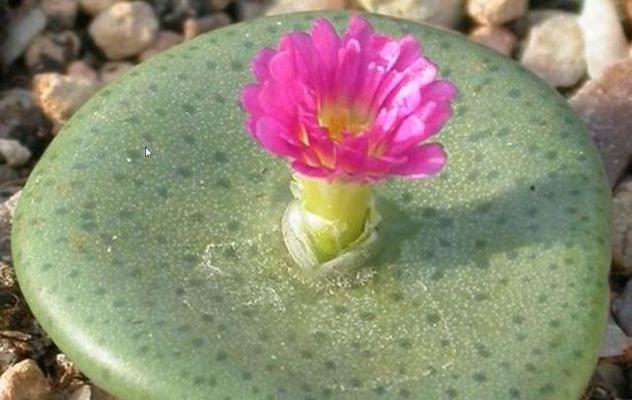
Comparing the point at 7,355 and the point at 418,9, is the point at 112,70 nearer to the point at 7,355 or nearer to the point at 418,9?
the point at 418,9

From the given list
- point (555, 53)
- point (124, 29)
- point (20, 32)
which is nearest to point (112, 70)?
point (124, 29)

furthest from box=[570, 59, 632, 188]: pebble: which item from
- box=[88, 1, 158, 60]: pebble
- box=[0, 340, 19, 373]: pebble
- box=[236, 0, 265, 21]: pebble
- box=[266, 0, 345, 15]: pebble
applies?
box=[0, 340, 19, 373]: pebble

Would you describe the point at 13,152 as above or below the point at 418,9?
below

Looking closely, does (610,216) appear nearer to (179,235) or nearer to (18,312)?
(179,235)

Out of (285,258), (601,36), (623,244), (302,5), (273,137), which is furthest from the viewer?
(302,5)

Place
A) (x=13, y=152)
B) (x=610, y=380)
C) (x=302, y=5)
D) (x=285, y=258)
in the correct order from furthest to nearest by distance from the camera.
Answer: (x=302, y=5) < (x=13, y=152) < (x=610, y=380) < (x=285, y=258)

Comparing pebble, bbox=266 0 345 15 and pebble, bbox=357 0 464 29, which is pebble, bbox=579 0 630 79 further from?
pebble, bbox=266 0 345 15

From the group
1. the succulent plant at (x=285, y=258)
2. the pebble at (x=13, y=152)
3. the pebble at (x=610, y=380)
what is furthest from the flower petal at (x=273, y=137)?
the pebble at (x=13, y=152)
